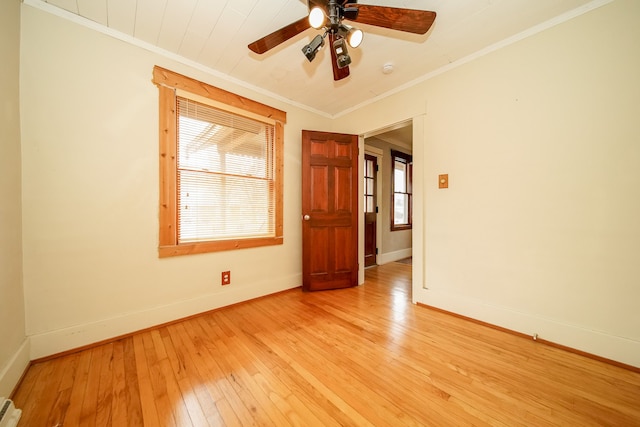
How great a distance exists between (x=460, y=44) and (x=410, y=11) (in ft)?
3.53

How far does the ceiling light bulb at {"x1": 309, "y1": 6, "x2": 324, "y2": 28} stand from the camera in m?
1.22

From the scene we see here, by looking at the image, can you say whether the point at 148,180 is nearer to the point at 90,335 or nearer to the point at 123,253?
the point at 123,253

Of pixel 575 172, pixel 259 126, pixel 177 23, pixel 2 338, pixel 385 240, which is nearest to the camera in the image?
pixel 2 338

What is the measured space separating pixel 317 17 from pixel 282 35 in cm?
36

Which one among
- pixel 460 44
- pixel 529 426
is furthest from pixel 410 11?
pixel 529 426

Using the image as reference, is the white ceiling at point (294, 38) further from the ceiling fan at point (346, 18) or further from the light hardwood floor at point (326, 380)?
the light hardwood floor at point (326, 380)

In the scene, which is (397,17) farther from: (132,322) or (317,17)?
(132,322)

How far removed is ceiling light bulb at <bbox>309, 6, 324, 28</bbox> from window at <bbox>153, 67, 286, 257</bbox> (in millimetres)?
1518

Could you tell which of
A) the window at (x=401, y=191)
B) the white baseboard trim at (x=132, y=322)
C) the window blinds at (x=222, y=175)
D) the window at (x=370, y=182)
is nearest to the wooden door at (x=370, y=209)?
the window at (x=370, y=182)

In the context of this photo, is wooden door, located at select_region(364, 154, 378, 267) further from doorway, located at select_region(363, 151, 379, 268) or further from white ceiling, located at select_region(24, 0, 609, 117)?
white ceiling, located at select_region(24, 0, 609, 117)

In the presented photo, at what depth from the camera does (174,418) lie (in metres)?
1.13

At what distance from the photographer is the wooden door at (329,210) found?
2.93 m

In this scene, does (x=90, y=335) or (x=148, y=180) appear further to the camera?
(x=148, y=180)

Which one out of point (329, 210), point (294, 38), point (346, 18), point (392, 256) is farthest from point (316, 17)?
point (392, 256)
